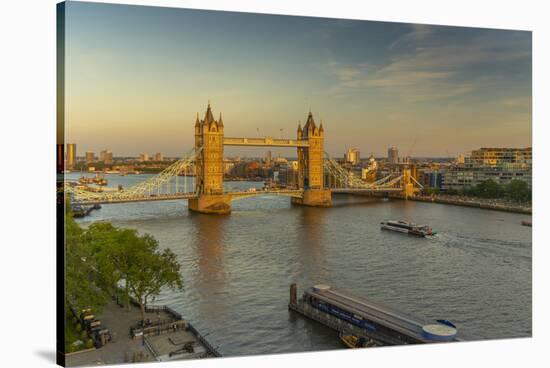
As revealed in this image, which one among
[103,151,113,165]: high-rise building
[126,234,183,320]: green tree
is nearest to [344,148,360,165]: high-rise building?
[126,234,183,320]: green tree

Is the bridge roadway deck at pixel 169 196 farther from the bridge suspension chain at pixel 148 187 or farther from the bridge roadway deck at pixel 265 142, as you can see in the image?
the bridge roadway deck at pixel 265 142

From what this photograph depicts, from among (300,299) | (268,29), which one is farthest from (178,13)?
(300,299)

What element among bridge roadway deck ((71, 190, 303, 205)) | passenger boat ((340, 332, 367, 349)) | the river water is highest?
bridge roadway deck ((71, 190, 303, 205))

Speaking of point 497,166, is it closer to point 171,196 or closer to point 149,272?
point 149,272

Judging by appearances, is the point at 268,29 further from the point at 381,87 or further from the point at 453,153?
the point at 453,153

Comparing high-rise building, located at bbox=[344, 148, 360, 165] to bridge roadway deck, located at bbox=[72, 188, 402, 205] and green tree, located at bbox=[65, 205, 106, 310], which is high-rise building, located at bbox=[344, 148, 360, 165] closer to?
bridge roadway deck, located at bbox=[72, 188, 402, 205]
